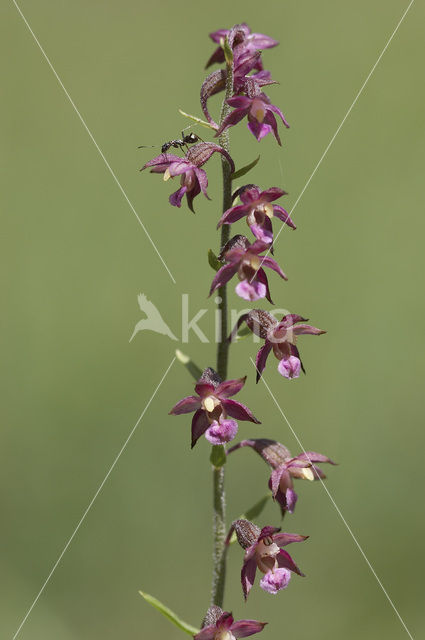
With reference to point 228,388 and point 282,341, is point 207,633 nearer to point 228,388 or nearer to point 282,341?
point 228,388

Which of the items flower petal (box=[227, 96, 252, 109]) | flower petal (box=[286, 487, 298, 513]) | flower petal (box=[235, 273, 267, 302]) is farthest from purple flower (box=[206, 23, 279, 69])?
flower petal (box=[286, 487, 298, 513])

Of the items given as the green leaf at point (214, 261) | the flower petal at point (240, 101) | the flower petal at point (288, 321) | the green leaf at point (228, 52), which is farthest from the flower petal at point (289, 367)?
the green leaf at point (228, 52)

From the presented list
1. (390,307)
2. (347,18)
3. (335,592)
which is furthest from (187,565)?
(347,18)

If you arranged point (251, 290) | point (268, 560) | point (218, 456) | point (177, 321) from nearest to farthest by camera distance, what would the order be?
point (251, 290), point (268, 560), point (218, 456), point (177, 321)

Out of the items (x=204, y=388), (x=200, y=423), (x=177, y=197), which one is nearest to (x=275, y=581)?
(x=200, y=423)

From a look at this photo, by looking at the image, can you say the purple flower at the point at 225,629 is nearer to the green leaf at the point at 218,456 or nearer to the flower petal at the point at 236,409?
the green leaf at the point at 218,456
